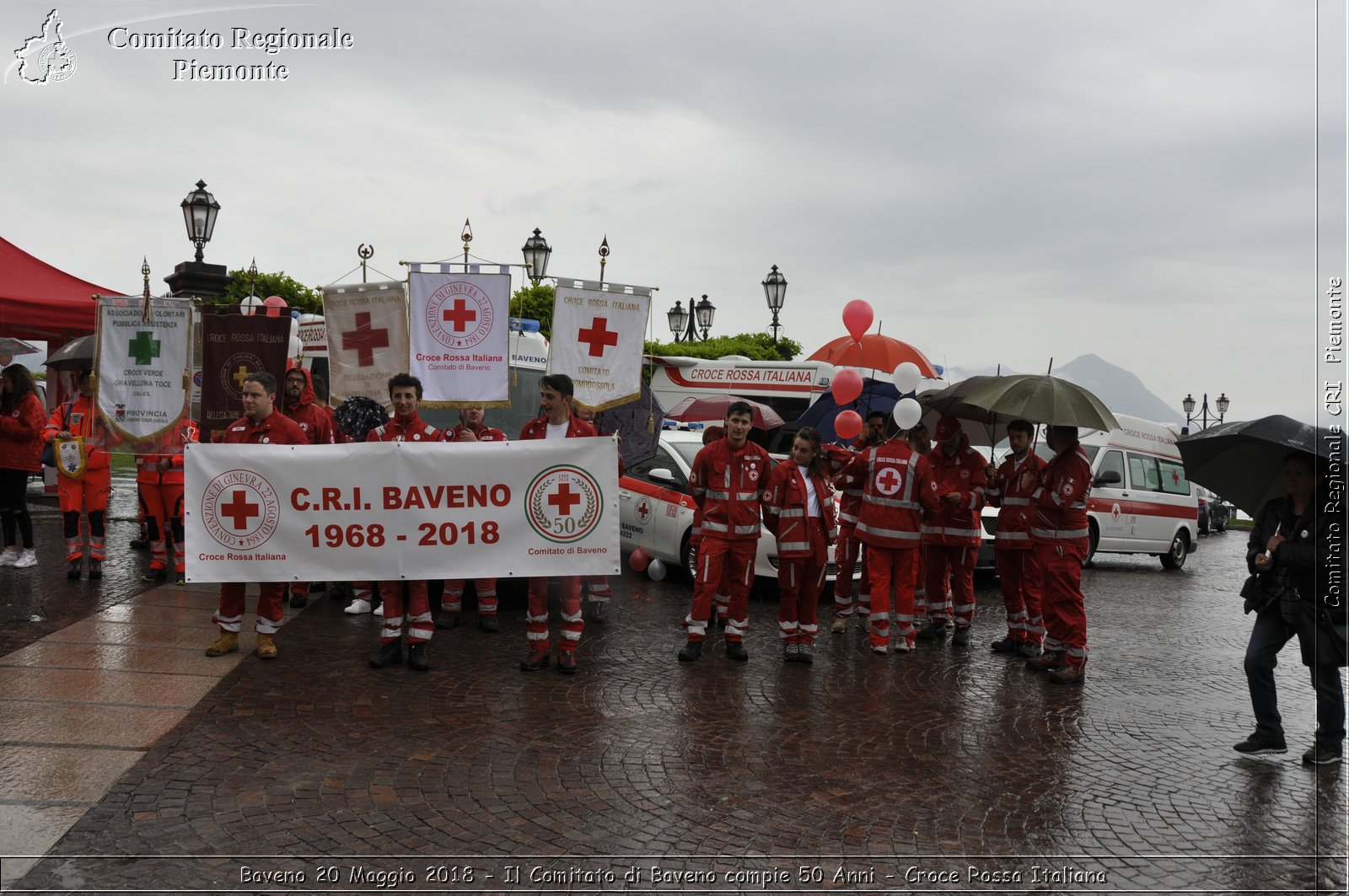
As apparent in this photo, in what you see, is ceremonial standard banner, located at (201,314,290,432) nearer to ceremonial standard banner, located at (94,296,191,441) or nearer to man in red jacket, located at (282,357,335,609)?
man in red jacket, located at (282,357,335,609)

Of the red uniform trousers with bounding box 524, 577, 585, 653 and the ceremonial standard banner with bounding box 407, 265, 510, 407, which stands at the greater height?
the ceremonial standard banner with bounding box 407, 265, 510, 407

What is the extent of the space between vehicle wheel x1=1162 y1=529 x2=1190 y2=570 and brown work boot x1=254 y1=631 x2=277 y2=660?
48.0 ft

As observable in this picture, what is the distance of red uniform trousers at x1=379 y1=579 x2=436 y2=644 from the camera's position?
7.24 meters

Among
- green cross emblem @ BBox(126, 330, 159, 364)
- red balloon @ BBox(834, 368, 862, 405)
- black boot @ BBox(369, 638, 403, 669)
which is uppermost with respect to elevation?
green cross emblem @ BBox(126, 330, 159, 364)

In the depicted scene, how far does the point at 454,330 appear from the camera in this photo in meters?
8.07

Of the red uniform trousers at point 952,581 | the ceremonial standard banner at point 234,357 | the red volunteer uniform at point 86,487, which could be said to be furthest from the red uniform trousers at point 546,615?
the red volunteer uniform at point 86,487

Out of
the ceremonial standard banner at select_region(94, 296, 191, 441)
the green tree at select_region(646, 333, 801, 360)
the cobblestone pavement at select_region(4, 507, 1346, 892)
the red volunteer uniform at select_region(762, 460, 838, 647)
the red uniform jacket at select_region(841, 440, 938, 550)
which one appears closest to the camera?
the cobblestone pavement at select_region(4, 507, 1346, 892)

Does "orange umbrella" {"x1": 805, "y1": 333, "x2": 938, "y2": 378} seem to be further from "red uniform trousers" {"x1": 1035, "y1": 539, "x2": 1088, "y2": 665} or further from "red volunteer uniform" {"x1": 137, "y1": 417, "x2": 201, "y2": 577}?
"red volunteer uniform" {"x1": 137, "y1": 417, "x2": 201, "y2": 577}

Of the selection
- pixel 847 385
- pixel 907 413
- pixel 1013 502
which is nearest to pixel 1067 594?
pixel 1013 502

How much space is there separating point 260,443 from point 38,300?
3944mm

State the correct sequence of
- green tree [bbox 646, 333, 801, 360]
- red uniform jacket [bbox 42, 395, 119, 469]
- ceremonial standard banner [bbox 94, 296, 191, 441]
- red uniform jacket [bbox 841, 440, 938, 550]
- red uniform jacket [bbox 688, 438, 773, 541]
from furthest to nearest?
green tree [bbox 646, 333, 801, 360] → red uniform jacket [bbox 42, 395, 119, 469] → ceremonial standard banner [bbox 94, 296, 191, 441] → red uniform jacket [bbox 841, 440, 938, 550] → red uniform jacket [bbox 688, 438, 773, 541]

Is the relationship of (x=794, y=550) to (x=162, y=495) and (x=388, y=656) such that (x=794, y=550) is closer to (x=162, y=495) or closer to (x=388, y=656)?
(x=388, y=656)

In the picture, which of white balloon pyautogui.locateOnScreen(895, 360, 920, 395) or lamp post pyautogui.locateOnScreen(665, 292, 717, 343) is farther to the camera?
lamp post pyautogui.locateOnScreen(665, 292, 717, 343)

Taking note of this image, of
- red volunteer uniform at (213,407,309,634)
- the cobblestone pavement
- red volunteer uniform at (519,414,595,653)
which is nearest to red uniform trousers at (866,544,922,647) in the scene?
the cobblestone pavement
